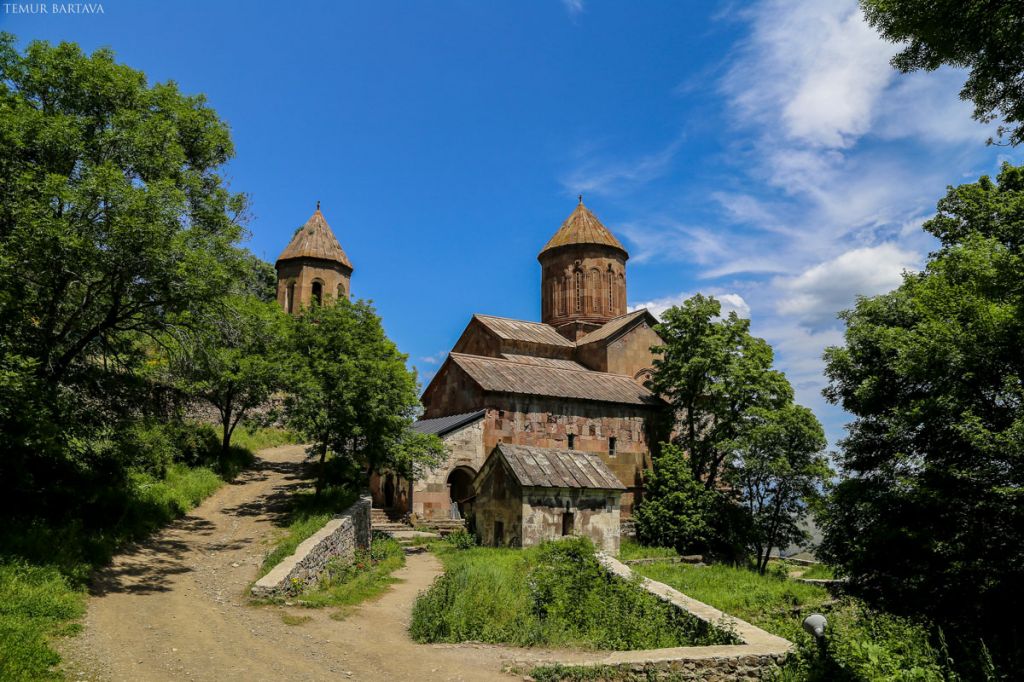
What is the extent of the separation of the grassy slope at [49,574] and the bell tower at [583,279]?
17523mm

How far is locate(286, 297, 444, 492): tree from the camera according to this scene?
1384 cm

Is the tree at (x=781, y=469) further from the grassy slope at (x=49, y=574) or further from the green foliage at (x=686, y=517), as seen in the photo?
the grassy slope at (x=49, y=574)

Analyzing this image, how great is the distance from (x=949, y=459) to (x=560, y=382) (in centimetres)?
1336

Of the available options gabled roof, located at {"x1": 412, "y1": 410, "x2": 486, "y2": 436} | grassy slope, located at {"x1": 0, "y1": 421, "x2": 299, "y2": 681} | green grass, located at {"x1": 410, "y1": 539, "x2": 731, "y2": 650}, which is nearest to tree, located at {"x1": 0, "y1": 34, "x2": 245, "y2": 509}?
grassy slope, located at {"x1": 0, "y1": 421, "x2": 299, "y2": 681}

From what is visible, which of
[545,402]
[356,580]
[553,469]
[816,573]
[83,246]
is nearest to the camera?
[83,246]

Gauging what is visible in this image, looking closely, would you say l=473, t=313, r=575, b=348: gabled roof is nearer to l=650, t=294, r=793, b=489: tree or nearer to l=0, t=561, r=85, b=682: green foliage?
l=650, t=294, r=793, b=489: tree

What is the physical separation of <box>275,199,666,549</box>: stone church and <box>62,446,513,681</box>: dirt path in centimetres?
509

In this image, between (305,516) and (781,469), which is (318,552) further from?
(781,469)

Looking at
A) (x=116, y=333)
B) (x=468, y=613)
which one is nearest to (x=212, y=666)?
(x=468, y=613)

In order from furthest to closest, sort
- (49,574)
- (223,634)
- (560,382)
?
(560,382) < (49,574) < (223,634)

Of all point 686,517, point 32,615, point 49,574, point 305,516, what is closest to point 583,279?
point 686,517

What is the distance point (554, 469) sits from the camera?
16.5m

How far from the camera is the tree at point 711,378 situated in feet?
64.0

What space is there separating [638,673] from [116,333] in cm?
1032
